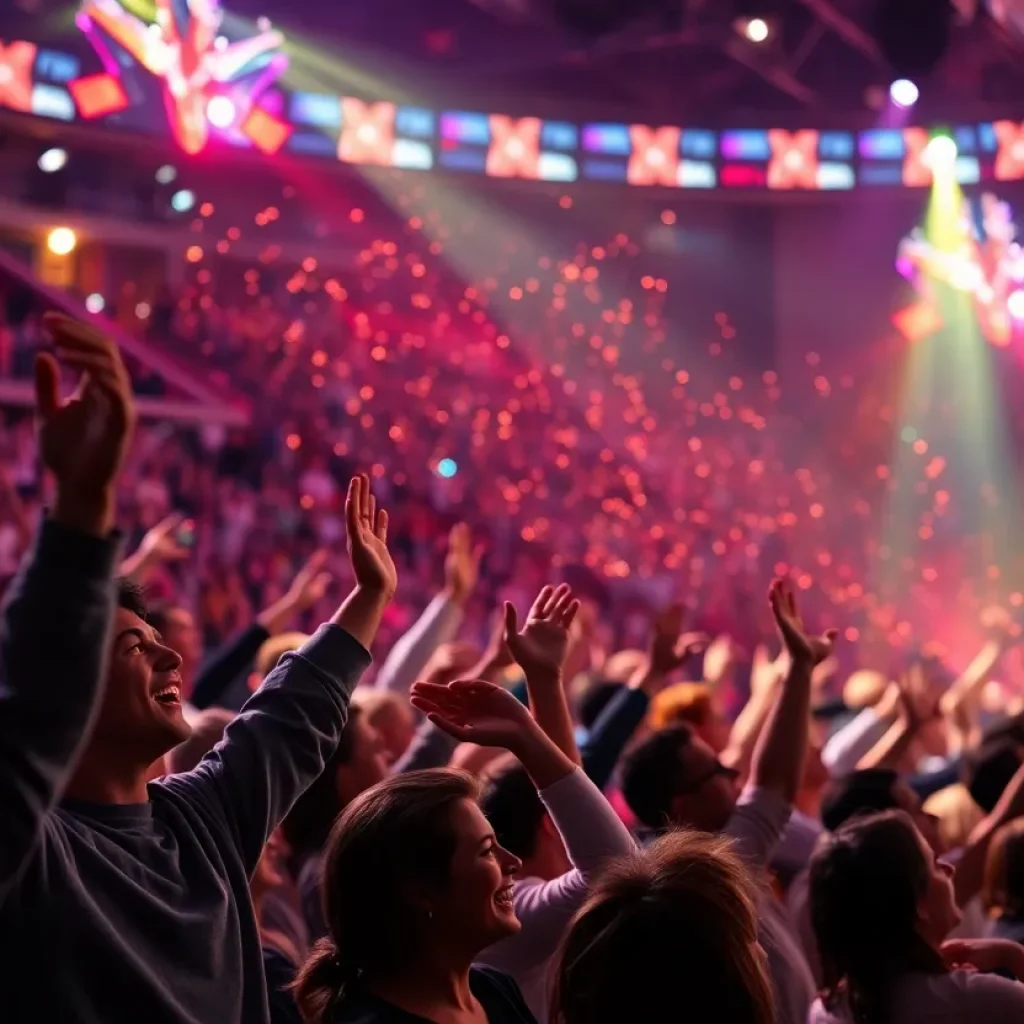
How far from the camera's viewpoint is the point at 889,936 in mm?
2100

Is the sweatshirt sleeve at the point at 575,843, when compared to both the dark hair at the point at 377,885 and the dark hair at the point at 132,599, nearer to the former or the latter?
the dark hair at the point at 377,885

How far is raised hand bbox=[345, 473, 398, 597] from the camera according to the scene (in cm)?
185

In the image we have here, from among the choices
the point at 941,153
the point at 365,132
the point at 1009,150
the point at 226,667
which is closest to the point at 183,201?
the point at 365,132

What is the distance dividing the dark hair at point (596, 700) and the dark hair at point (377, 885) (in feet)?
7.29

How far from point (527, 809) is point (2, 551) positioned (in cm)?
467

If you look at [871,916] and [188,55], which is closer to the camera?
[871,916]

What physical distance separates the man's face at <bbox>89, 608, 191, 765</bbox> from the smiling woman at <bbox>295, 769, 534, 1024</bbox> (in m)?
0.26

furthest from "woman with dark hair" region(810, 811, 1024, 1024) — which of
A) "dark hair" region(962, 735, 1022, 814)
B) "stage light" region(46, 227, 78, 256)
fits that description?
"stage light" region(46, 227, 78, 256)

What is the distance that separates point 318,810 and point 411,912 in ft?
3.46

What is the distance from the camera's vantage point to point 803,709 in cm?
253

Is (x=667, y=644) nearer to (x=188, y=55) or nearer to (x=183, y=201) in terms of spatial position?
(x=188, y=55)

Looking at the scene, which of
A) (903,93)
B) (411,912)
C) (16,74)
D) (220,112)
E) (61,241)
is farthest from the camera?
(903,93)

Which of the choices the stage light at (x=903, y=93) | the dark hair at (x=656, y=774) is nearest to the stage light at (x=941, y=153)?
the stage light at (x=903, y=93)

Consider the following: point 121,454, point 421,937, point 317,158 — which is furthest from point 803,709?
point 317,158
